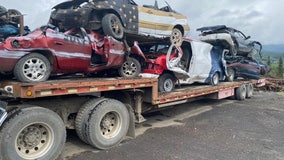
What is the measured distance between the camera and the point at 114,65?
18.2ft

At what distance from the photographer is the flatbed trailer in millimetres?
3668

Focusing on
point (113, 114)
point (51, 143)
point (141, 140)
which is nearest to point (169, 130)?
point (141, 140)

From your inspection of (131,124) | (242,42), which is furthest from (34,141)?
(242,42)

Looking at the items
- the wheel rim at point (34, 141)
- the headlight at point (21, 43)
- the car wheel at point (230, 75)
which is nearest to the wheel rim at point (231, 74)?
the car wheel at point (230, 75)

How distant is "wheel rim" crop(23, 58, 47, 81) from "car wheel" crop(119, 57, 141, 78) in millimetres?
2014

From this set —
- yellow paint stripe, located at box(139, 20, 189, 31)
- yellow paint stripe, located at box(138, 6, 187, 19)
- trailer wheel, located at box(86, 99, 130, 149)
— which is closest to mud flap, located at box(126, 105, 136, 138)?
trailer wheel, located at box(86, 99, 130, 149)

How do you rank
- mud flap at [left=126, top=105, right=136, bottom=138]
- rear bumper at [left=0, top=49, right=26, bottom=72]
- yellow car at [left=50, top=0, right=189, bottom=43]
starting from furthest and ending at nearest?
yellow car at [left=50, top=0, right=189, bottom=43] → mud flap at [left=126, top=105, right=136, bottom=138] → rear bumper at [left=0, top=49, right=26, bottom=72]

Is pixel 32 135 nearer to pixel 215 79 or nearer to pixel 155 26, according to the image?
pixel 155 26

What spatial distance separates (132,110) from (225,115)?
375 centimetres

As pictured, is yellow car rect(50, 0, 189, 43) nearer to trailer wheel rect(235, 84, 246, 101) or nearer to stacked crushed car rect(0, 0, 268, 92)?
stacked crushed car rect(0, 0, 268, 92)

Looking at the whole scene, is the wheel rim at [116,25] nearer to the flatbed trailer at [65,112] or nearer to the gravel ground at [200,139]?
the flatbed trailer at [65,112]

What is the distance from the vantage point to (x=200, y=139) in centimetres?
551

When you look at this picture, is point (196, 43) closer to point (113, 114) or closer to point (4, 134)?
point (113, 114)

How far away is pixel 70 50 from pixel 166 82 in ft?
10.3
